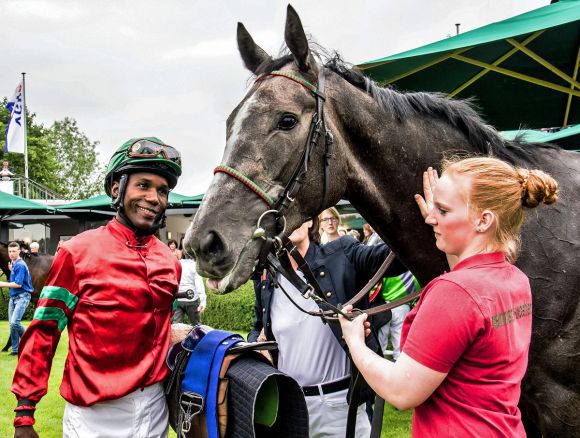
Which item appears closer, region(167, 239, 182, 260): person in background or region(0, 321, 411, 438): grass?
region(0, 321, 411, 438): grass

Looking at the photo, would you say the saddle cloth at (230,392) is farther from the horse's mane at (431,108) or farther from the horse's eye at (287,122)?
the horse's mane at (431,108)

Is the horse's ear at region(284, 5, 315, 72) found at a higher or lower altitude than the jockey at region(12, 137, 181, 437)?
higher

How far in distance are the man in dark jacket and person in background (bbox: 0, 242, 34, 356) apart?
802 cm

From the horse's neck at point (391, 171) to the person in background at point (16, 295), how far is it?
8874mm

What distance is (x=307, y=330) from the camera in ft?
8.98

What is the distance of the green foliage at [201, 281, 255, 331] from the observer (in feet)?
36.5

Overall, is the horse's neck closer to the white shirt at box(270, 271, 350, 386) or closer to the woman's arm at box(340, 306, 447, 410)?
the white shirt at box(270, 271, 350, 386)

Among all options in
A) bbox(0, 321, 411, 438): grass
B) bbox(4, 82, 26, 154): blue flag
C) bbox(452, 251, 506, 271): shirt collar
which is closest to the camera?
bbox(452, 251, 506, 271): shirt collar

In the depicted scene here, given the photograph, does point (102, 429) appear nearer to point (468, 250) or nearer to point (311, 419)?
point (311, 419)

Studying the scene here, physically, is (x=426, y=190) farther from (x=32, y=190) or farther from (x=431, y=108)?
(x=32, y=190)

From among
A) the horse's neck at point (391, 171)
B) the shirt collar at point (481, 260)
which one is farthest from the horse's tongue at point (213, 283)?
the shirt collar at point (481, 260)

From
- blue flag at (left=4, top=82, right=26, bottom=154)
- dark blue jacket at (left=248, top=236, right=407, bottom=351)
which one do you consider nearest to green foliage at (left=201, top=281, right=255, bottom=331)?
dark blue jacket at (left=248, top=236, right=407, bottom=351)

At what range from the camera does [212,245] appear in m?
1.79


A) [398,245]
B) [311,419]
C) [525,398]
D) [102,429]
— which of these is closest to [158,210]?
[102,429]
